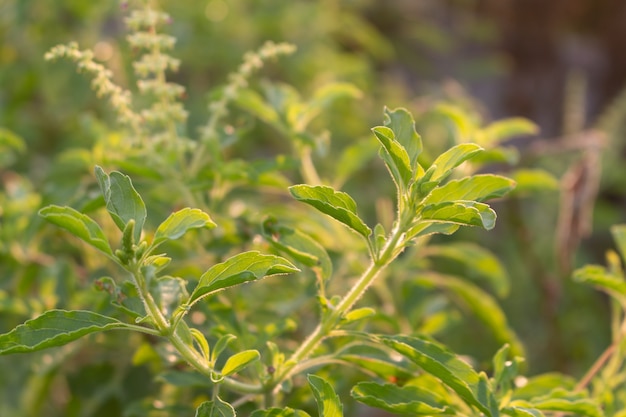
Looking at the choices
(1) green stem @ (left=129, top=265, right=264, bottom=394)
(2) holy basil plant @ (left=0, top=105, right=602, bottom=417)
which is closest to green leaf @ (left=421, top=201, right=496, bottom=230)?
(2) holy basil plant @ (left=0, top=105, right=602, bottom=417)

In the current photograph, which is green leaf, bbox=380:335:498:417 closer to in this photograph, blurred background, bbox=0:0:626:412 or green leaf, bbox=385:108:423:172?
green leaf, bbox=385:108:423:172

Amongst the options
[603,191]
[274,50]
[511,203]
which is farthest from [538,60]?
[274,50]

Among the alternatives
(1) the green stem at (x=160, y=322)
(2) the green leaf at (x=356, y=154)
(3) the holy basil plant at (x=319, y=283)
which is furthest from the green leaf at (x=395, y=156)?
(2) the green leaf at (x=356, y=154)

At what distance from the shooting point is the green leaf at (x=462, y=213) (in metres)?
0.64

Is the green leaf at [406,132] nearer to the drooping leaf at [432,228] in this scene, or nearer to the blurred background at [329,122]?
the drooping leaf at [432,228]

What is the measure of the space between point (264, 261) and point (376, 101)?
1761 mm

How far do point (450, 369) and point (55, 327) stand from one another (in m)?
0.35

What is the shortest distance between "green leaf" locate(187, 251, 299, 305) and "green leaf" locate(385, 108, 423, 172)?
157 millimetres

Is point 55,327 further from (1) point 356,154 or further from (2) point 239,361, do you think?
(1) point 356,154

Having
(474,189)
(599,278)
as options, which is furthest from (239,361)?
(599,278)

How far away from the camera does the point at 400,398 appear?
756mm

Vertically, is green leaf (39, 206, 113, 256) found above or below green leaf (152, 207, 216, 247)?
below

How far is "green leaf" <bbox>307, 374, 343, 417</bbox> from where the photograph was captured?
0.68 metres

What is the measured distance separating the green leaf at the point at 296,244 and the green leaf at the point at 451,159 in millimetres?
157
